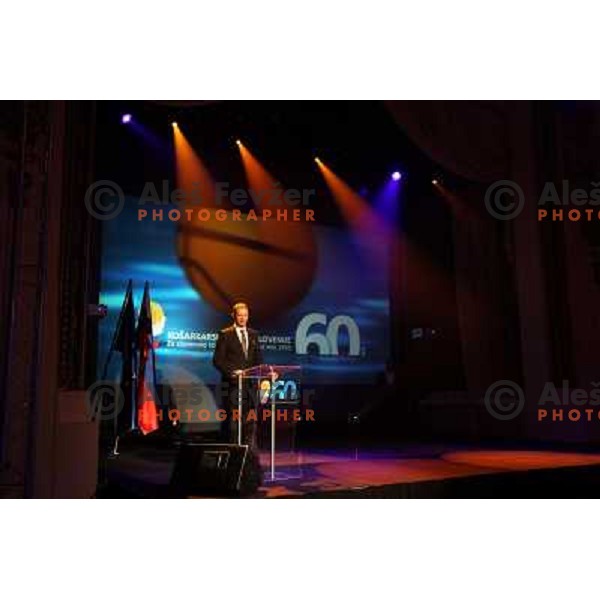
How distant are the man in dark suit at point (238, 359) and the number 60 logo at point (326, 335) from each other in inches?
131

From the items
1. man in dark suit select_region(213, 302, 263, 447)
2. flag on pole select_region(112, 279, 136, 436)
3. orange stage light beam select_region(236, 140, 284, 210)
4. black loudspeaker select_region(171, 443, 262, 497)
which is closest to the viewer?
black loudspeaker select_region(171, 443, 262, 497)

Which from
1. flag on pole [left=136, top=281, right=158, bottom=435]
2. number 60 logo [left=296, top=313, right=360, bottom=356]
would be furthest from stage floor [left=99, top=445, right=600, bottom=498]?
number 60 logo [left=296, top=313, right=360, bottom=356]

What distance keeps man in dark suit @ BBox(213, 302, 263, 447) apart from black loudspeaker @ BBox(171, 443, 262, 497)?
608 millimetres

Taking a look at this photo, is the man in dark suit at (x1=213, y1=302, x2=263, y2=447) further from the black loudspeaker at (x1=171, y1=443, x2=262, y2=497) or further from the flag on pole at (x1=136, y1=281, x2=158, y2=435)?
the flag on pole at (x1=136, y1=281, x2=158, y2=435)

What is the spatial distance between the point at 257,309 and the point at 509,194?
3.56m

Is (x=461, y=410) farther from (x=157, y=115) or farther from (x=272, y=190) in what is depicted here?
(x=157, y=115)

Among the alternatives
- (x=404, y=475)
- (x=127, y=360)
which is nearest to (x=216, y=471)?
(x=404, y=475)

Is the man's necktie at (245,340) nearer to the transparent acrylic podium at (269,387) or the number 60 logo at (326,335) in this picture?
the transparent acrylic podium at (269,387)

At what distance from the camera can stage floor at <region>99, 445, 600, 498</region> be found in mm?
3854

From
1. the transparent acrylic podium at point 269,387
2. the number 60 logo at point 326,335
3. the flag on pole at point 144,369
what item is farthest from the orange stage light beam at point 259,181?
the transparent acrylic podium at point 269,387

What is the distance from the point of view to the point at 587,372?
281 inches

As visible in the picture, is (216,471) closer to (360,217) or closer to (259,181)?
(259,181)

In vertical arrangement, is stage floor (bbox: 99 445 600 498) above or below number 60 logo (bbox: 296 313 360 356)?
below

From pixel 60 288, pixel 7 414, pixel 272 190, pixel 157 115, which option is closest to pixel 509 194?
pixel 272 190
